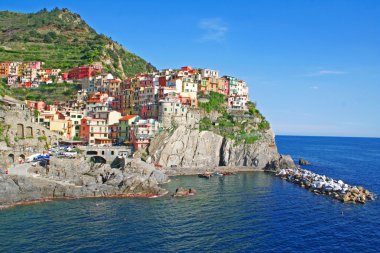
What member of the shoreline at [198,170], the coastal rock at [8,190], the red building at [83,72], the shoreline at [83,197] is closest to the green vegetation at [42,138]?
the coastal rock at [8,190]

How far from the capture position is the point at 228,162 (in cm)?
9156

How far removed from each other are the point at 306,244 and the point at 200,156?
49.8 metres

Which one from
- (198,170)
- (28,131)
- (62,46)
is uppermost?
(62,46)

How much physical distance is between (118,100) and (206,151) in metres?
33.3

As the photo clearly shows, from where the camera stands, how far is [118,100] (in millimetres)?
106438

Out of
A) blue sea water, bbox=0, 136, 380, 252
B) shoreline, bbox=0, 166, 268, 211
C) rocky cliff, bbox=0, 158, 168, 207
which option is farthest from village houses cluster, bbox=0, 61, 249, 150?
blue sea water, bbox=0, 136, 380, 252

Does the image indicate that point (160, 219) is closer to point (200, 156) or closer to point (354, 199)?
point (354, 199)

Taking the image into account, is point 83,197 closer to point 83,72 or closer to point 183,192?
point 183,192

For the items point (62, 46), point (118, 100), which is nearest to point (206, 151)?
point (118, 100)

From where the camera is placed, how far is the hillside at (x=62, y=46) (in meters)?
141

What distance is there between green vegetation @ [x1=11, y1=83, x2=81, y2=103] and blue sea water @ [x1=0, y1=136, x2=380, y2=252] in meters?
65.2

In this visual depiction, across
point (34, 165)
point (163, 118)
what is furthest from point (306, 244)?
point (163, 118)

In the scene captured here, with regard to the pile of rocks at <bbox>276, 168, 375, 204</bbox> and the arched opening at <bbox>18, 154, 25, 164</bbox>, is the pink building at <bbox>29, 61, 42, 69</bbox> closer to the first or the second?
the arched opening at <bbox>18, 154, 25, 164</bbox>

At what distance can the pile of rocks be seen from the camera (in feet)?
202
